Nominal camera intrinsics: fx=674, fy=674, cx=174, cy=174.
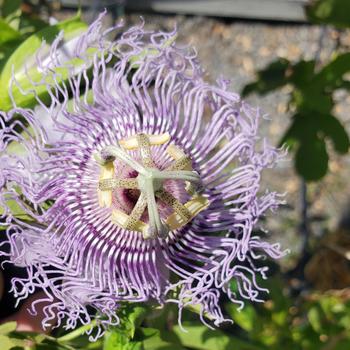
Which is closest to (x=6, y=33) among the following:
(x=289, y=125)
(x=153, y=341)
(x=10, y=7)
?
(x=10, y=7)

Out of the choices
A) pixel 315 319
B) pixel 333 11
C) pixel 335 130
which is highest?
pixel 333 11

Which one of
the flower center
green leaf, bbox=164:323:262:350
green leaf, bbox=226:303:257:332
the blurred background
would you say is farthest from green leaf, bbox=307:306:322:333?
the flower center

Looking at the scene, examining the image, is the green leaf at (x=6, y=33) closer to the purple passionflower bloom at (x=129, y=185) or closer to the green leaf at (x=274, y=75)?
the purple passionflower bloom at (x=129, y=185)

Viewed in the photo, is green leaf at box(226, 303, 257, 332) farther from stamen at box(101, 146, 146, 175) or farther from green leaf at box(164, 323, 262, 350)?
stamen at box(101, 146, 146, 175)

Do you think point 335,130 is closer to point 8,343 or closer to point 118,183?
point 118,183

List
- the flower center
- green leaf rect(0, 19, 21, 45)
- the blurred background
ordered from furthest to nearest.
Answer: the blurred background → green leaf rect(0, 19, 21, 45) → the flower center

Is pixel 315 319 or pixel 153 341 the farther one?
pixel 315 319
